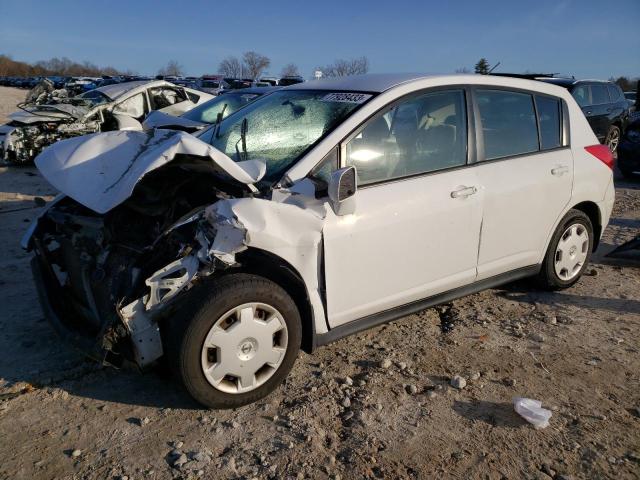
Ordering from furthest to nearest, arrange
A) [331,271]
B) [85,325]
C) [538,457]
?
[85,325] → [331,271] → [538,457]

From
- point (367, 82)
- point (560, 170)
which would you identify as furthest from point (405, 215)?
point (560, 170)

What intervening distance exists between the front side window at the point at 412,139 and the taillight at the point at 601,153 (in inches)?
59.2

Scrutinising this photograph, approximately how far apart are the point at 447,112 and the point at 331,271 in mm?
1458

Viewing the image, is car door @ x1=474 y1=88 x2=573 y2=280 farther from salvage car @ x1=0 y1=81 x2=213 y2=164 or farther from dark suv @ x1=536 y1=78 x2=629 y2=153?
salvage car @ x1=0 y1=81 x2=213 y2=164

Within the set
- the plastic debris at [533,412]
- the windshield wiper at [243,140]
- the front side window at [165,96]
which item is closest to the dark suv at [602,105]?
the front side window at [165,96]

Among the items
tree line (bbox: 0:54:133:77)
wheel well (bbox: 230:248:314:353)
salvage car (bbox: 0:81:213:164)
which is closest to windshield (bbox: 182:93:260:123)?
salvage car (bbox: 0:81:213:164)

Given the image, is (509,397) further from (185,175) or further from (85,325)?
(85,325)

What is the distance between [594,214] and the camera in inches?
A: 178

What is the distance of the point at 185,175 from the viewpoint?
3.10 metres

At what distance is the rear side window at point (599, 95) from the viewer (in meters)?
11.5

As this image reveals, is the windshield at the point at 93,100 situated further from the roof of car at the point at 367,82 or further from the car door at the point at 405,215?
the car door at the point at 405,215

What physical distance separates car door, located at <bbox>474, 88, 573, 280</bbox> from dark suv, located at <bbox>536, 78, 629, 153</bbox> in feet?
24.9

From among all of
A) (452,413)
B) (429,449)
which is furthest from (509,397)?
(429,449)

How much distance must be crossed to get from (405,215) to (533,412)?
4.29 feet
